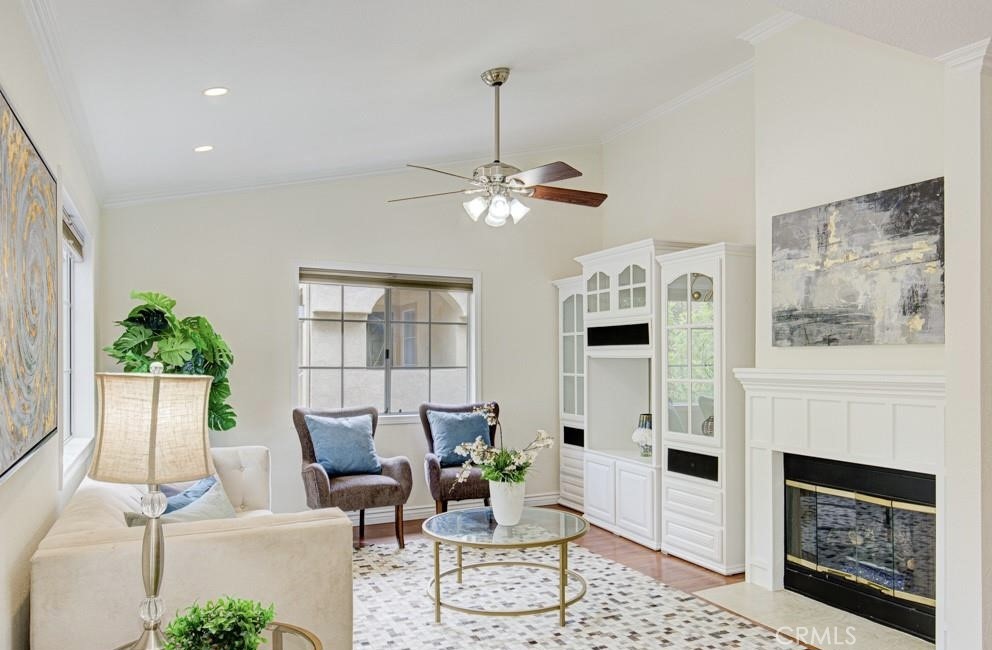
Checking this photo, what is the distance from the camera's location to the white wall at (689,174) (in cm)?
518

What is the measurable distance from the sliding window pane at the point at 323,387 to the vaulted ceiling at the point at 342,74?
1529 mm

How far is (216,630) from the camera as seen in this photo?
1.67 m

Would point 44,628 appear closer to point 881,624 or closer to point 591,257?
point 881,624

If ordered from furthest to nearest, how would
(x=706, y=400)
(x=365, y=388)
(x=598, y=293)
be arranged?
1. (x=365, y=388)
2. (x=598, y=293)
3. (x=706, y=400)

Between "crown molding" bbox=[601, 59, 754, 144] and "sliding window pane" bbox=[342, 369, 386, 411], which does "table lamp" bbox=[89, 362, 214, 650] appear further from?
"crown molding" bbox=[601, 59, 754, 144]

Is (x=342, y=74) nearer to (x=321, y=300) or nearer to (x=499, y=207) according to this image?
(x=499, y=207)

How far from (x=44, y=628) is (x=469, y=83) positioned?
10.5 feet

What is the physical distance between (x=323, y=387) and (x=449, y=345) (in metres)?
1.13

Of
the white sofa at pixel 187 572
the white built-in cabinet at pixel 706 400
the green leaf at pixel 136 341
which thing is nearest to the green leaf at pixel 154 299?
the green leaf at pixel 136 341

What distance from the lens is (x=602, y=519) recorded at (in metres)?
5.70

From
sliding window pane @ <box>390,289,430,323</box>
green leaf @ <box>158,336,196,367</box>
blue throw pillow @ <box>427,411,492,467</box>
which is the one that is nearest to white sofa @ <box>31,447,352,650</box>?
green leaf @ <box>158,336,196,367</box>

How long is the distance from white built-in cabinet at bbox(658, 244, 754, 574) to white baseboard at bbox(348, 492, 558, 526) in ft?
5.36

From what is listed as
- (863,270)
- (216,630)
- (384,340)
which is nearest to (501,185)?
(863,270)

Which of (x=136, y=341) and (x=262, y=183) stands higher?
(x=262, y=183)
